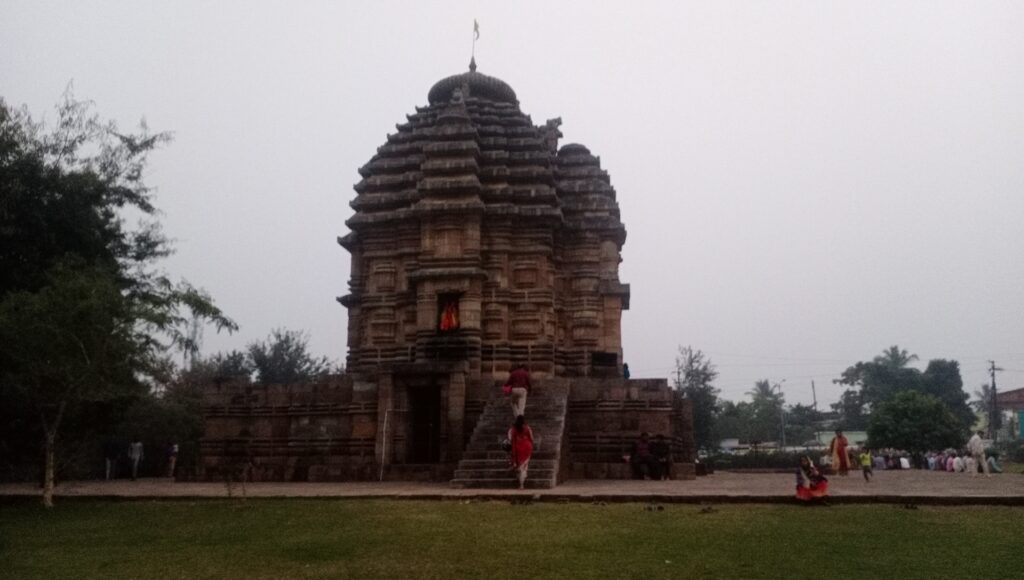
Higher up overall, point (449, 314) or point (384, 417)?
point (449, 314)

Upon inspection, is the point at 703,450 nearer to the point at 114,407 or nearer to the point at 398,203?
the point at 398,203

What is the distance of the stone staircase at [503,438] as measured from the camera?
52.5ft

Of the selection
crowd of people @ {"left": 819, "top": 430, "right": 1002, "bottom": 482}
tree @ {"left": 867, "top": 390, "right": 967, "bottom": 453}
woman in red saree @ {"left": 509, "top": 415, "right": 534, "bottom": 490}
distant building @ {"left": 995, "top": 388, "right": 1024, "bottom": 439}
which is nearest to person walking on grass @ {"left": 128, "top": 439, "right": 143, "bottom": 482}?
woman in red saree @ {"left": 509, "top": 415, "right": 534, "bottom": 490}

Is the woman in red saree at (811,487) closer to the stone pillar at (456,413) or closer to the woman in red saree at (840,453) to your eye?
the stone pillar at (456,413)

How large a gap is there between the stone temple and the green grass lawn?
5177 millimetres

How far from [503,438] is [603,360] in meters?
9.34

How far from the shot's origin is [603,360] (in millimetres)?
26734

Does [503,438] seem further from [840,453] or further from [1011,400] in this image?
[1011,400]

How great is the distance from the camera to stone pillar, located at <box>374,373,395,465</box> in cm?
2028

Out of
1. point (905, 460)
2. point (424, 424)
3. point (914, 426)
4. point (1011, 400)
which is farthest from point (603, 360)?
point (1011, 400)

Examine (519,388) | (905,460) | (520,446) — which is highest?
(519,388)

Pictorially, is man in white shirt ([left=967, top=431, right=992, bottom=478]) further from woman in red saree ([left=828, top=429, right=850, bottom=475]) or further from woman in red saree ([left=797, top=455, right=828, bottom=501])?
woman in red saree ([left=797, top=455, right=828, bottom=501])

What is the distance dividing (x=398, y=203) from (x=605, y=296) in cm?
763

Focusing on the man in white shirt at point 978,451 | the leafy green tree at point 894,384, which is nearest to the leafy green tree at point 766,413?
the leafy green tree at point 894,384
